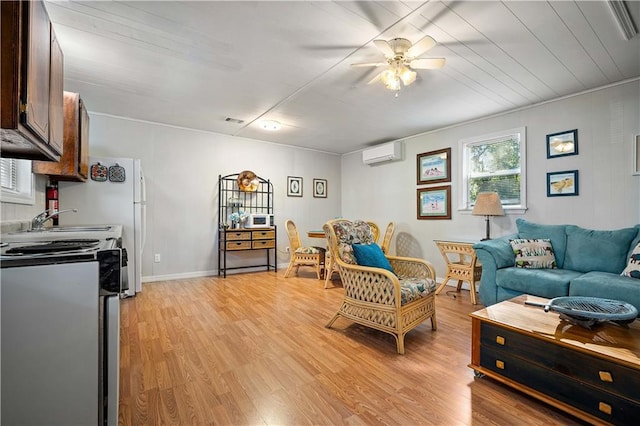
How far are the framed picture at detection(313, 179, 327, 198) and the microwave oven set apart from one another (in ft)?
4.39

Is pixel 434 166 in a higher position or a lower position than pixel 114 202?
higher

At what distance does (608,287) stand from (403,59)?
2446mm

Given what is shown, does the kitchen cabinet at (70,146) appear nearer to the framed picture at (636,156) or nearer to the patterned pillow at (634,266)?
the patterned pillow at (634,266)

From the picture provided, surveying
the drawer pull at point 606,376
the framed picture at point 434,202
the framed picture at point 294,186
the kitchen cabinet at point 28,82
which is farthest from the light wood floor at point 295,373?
the framed picture at point 294,186

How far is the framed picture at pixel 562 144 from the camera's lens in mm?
3174

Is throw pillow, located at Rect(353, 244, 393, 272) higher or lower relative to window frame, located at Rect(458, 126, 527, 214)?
lower

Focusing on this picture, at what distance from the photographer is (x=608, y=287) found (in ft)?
7.41

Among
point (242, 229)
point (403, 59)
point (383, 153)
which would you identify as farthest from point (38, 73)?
point (383, 153)

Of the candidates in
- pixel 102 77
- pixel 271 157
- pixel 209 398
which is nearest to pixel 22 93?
pixel 209 398

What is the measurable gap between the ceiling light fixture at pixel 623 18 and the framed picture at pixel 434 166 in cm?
227

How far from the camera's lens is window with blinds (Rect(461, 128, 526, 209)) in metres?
3.63

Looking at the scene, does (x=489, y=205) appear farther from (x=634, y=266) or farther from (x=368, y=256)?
(x=368, y=256)

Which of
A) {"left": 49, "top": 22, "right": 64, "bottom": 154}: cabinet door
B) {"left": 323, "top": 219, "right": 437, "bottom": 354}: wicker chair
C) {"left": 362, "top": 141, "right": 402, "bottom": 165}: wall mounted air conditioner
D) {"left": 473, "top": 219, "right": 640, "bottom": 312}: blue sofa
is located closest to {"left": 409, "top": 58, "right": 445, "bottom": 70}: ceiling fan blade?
{"left": 323, "top": 219, "right": 437, "bottom": 354}: wicker chair

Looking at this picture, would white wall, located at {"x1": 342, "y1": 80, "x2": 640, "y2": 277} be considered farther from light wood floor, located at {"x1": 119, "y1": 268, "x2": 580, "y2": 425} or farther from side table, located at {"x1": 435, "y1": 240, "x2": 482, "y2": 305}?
light wood floor, located at {"x1": 119, "y1": 268, "x2": 580, "y2": 425}
